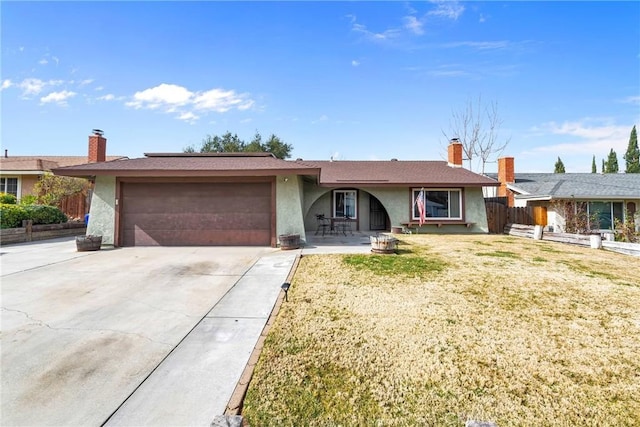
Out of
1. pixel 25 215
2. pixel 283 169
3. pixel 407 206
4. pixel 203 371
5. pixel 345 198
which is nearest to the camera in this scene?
pixel 203 371

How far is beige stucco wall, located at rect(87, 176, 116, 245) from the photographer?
10.6 meters

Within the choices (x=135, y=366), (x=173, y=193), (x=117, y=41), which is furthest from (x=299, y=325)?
(x=117, y=41)

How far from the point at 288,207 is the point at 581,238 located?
37.1 feet

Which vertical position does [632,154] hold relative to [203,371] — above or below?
above

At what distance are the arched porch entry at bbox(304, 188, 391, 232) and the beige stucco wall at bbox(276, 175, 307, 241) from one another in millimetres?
4964

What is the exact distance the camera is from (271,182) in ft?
34.4

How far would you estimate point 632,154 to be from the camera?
36.1m

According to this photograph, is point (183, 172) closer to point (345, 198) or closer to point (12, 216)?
point (12, 216)

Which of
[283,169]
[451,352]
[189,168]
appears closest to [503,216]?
[283,169]

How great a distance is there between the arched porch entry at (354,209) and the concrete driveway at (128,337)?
806cm

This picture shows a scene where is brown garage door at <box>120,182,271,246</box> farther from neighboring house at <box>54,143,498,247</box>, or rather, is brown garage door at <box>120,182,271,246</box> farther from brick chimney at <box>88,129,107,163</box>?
brick chimney at <box>88,129,107,163</box>

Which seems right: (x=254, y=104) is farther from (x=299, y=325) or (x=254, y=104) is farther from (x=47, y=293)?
(x=299, y=325)

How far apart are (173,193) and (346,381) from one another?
990 centimetres

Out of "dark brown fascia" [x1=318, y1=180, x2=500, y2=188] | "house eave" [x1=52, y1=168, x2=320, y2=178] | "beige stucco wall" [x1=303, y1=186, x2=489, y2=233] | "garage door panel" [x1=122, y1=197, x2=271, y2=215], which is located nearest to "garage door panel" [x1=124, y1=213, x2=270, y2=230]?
"garage door panel" [x1=122, y1=197, x2=271, y2=215]
